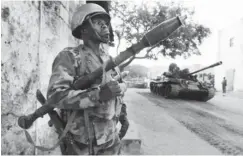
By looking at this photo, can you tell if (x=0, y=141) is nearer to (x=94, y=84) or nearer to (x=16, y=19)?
(x=94, y=84)

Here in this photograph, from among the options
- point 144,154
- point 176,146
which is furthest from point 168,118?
point 144,154

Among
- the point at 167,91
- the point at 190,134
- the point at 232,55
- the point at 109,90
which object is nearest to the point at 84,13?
the point at 109,90

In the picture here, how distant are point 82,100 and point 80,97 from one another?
0.08ft

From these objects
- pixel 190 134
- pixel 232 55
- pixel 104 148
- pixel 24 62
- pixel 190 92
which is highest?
pixel 232 55

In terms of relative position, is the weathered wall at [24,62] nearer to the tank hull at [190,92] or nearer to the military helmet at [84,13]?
the military helmet at [84,13]

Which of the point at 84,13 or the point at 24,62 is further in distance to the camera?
the point at 24,62

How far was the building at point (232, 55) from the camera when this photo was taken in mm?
21375

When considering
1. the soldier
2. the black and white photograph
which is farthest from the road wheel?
the soldier

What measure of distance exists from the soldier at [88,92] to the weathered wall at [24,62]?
0.47 metres

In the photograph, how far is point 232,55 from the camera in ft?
75.3

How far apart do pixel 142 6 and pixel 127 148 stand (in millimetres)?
16878

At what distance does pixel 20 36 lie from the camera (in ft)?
6.33

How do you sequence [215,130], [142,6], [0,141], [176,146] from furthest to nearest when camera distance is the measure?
[142,6] → [215,130] → [176,146] → [0,141]

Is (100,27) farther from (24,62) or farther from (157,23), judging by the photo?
(157,23)
